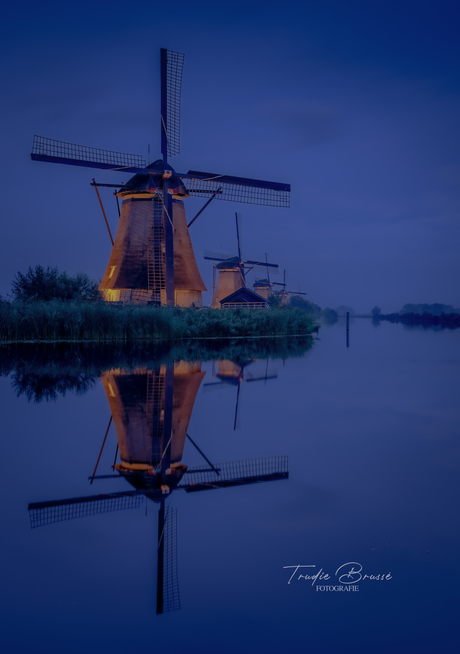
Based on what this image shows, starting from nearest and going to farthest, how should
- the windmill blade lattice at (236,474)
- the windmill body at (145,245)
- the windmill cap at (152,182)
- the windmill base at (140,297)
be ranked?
1. the windmill blade lattice at (236,474)
2. the windmill cap at (152,182)
3. the windmill body at (145,245)
4. the windmill base at (140,297)

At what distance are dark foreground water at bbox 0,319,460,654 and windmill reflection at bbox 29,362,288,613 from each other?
0.7 inches

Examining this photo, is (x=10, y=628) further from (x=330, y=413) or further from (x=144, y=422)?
(x=330, y=413)

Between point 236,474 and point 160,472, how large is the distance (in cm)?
60

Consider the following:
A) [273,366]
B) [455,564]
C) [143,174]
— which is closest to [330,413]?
[455,564]

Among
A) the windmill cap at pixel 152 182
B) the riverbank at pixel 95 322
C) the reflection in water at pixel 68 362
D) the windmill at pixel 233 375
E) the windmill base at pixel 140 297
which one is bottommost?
the windmill at pixel 233 375

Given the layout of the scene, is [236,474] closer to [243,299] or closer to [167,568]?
[167,568]

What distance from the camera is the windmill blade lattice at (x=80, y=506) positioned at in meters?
3.30

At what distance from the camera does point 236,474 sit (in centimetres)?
420

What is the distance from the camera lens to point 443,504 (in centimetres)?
357

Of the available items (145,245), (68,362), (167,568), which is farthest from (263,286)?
(167,568)

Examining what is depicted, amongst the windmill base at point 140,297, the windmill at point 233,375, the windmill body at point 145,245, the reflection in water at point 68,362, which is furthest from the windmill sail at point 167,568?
the windmill body at point 145,245

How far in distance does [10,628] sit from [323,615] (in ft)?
4.39

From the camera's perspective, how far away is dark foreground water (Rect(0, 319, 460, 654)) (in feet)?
7.46

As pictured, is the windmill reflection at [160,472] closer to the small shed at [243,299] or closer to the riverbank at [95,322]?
the riverbank at [95,322]
